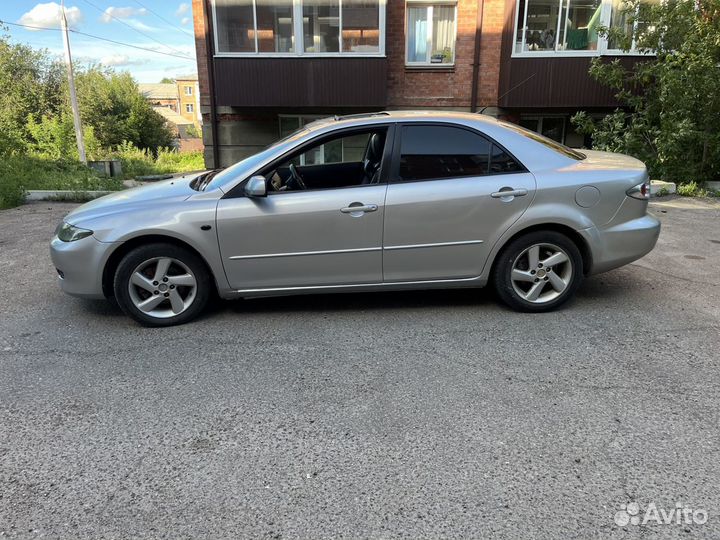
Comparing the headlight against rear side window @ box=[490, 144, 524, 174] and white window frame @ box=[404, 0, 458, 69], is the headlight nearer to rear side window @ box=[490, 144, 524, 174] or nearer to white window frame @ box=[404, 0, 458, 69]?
rear side window @ box=[490, 144, 524, 174]

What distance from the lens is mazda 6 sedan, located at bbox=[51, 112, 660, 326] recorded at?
4219mm

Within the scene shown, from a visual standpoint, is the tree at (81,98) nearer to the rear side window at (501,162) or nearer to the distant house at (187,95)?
the rear side window at (501,162)

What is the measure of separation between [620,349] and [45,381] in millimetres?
3875

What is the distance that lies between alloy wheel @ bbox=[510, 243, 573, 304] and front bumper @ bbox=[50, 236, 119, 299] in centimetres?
320

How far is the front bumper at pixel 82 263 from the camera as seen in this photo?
13.8 feet

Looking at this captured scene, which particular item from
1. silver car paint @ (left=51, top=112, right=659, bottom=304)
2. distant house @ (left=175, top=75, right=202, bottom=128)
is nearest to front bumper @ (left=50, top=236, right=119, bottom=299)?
silver car paint @ (left=51, top=112, right=659, bottom=304)

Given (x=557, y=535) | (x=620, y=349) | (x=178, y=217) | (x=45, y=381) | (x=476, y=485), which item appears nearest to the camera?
(x=557, y=535)


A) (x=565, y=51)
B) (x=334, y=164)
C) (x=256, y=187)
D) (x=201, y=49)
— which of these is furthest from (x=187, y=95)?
(x=256, y=187)

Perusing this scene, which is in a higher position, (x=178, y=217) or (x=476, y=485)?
(x=178, y=217)

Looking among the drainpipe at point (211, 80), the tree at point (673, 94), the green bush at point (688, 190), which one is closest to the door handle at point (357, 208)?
the tree at point (673, 94)

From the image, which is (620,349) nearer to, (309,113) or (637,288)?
(637,288)

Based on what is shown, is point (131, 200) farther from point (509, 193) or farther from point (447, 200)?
point (509, 193)

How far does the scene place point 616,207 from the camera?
4387 mm

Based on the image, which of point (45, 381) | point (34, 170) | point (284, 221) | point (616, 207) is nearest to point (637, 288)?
point (616, 207)
